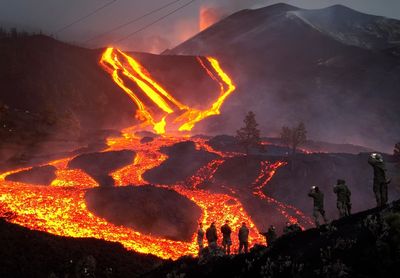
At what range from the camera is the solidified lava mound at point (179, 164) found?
6316 centimetres

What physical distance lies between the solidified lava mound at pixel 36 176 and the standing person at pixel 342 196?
154 ft

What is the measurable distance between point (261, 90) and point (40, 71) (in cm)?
6315

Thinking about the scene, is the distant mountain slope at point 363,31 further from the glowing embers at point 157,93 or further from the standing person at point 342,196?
the standing person at point 342,196

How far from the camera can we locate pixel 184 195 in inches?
1978

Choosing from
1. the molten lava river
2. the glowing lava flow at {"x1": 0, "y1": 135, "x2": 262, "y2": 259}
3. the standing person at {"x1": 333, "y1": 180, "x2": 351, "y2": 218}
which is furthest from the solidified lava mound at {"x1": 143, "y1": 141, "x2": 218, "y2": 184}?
the standing person at {"x1": 333, "y1": 180, "x2": 351, "y2": 218}

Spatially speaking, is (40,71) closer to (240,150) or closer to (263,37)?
(240,150)

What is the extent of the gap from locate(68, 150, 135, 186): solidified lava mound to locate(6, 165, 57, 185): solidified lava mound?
17.7 feet

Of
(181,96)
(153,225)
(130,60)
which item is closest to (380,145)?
(181,96)

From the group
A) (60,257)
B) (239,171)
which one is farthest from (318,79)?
(60,257)

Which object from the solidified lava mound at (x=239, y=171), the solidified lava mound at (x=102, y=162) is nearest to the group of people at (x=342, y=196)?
the solidified lava mound at (x=239, y=171)

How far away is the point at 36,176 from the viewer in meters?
58.1

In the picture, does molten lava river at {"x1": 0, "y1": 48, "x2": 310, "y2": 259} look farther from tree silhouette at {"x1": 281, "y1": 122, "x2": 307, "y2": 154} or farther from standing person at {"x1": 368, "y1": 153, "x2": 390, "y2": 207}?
standing person at {"x1": 368, "y1": 153, "x2": 390, "y2": 207}

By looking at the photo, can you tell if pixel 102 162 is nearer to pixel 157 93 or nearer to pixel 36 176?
pixel 36 176

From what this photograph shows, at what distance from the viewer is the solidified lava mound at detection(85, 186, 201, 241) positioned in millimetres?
40812
